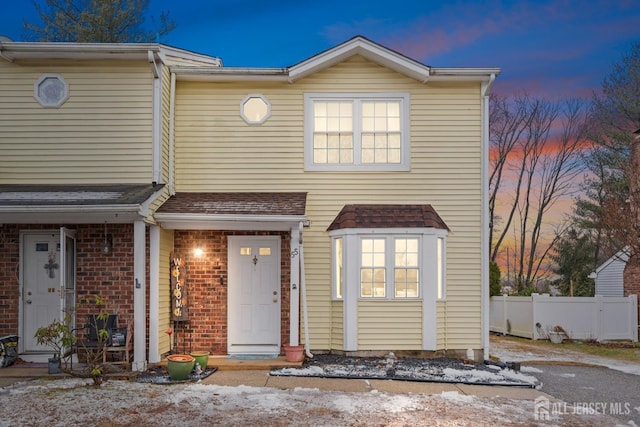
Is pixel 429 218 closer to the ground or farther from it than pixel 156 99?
closer to the ground

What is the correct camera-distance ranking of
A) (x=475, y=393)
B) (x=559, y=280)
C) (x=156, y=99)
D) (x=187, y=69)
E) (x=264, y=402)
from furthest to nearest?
(x=559, y=280) < (x=187, y=69) < (x=156, y=99) < (x=475, y=393) < (x=264, y=402)

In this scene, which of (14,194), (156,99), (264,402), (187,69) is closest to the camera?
(264,402)

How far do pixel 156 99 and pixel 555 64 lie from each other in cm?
Result: 2436

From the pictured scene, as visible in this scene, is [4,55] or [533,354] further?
[533,354]

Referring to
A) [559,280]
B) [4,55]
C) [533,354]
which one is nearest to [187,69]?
[4,55]

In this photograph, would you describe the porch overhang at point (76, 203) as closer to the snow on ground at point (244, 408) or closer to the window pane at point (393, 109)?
the snow on ground at point (244, 408)

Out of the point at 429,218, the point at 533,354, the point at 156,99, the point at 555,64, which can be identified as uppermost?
the point at 555,64

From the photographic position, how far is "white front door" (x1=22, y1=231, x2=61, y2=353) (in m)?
9.87

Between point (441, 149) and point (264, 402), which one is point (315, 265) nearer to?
point (441, 149)

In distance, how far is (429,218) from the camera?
1066 cm

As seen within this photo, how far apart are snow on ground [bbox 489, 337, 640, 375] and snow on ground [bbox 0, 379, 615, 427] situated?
200 inches

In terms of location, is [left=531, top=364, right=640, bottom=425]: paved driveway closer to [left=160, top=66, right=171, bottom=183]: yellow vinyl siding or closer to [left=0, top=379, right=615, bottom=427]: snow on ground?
[left=0, top=379, right=615, bottom=427]: snow on ground

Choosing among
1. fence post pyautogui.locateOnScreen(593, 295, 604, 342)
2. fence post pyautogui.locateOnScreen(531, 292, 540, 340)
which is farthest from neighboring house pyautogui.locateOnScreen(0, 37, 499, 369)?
fence post pyautogui.locateOnScreen(593, 295, 604, 342)

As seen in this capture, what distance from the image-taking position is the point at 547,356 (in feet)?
43.1
